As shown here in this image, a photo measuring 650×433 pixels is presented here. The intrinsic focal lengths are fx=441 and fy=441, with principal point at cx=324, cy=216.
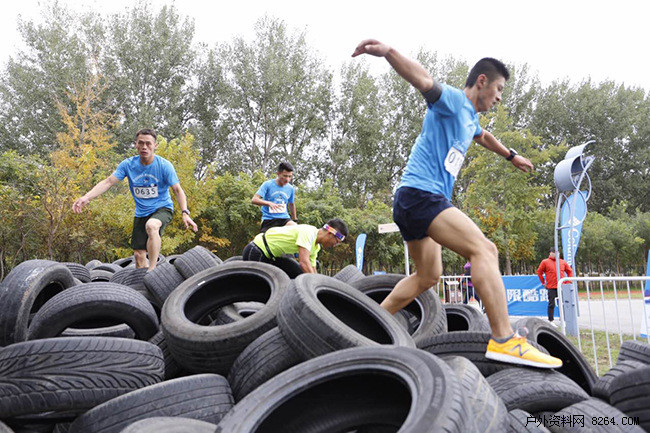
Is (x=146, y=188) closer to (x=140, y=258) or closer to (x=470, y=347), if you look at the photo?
(x=140, y=258)

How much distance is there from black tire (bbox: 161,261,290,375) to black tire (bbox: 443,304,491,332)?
187cm

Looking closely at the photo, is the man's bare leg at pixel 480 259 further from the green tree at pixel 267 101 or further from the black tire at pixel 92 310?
the green tree at pixel 267 101

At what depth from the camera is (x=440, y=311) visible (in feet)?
13.4

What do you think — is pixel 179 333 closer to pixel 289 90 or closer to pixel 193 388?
pixel 193 388

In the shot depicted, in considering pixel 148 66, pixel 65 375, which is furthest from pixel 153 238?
pixel 148 66

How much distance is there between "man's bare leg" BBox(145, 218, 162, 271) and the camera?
221 inches

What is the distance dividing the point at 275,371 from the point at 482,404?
4.64ft

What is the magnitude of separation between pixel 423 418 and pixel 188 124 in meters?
35.9

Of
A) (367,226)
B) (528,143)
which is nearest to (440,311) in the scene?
(367,226)

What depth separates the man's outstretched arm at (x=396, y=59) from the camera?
2.85 m

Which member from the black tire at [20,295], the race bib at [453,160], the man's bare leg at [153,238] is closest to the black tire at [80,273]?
the man's bare leg at [153,238]

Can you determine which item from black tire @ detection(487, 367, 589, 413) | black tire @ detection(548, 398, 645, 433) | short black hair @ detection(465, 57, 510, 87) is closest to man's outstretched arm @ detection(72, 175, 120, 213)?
short black hair @ detection(465, 57, 510, 87)

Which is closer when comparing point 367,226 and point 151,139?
point 151,139

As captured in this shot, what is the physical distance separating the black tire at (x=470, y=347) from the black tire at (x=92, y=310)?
8.18 feet
